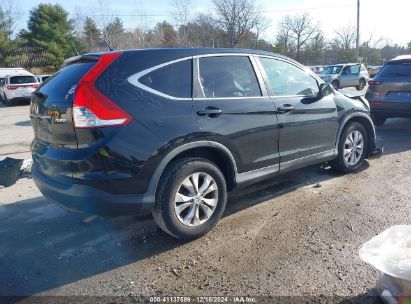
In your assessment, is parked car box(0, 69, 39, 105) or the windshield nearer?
parked car box(0, 69, 39, 105)

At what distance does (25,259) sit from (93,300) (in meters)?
1.00

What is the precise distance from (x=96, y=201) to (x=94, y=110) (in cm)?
75

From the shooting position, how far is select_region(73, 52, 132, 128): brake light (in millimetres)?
2861

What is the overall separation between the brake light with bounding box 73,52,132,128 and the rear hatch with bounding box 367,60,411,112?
255 inches

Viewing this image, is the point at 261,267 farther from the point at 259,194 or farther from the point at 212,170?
the point at 259,194

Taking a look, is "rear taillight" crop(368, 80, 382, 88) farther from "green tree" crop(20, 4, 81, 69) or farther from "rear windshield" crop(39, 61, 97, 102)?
"green tree" crop(20, 4, 81, 69)

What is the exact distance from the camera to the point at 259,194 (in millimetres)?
4508

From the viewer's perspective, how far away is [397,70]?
24.8 feet

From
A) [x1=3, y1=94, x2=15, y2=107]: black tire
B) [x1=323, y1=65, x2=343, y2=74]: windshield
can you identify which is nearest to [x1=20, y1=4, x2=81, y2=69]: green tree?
[x1=3, y1=94, x2=15, y2=107]: black tire

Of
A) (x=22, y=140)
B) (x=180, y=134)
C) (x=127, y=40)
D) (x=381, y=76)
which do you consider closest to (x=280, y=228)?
(x=180, y=134)

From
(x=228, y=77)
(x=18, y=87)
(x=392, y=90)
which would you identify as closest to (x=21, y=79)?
(x=18, y=87)

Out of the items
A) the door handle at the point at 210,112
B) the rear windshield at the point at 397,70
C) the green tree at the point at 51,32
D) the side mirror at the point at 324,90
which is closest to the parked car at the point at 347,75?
the rear windshield at the point at 397,70

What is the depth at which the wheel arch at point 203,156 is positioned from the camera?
10.1 feet

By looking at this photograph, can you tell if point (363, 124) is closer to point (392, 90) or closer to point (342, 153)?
point (342, 153)
